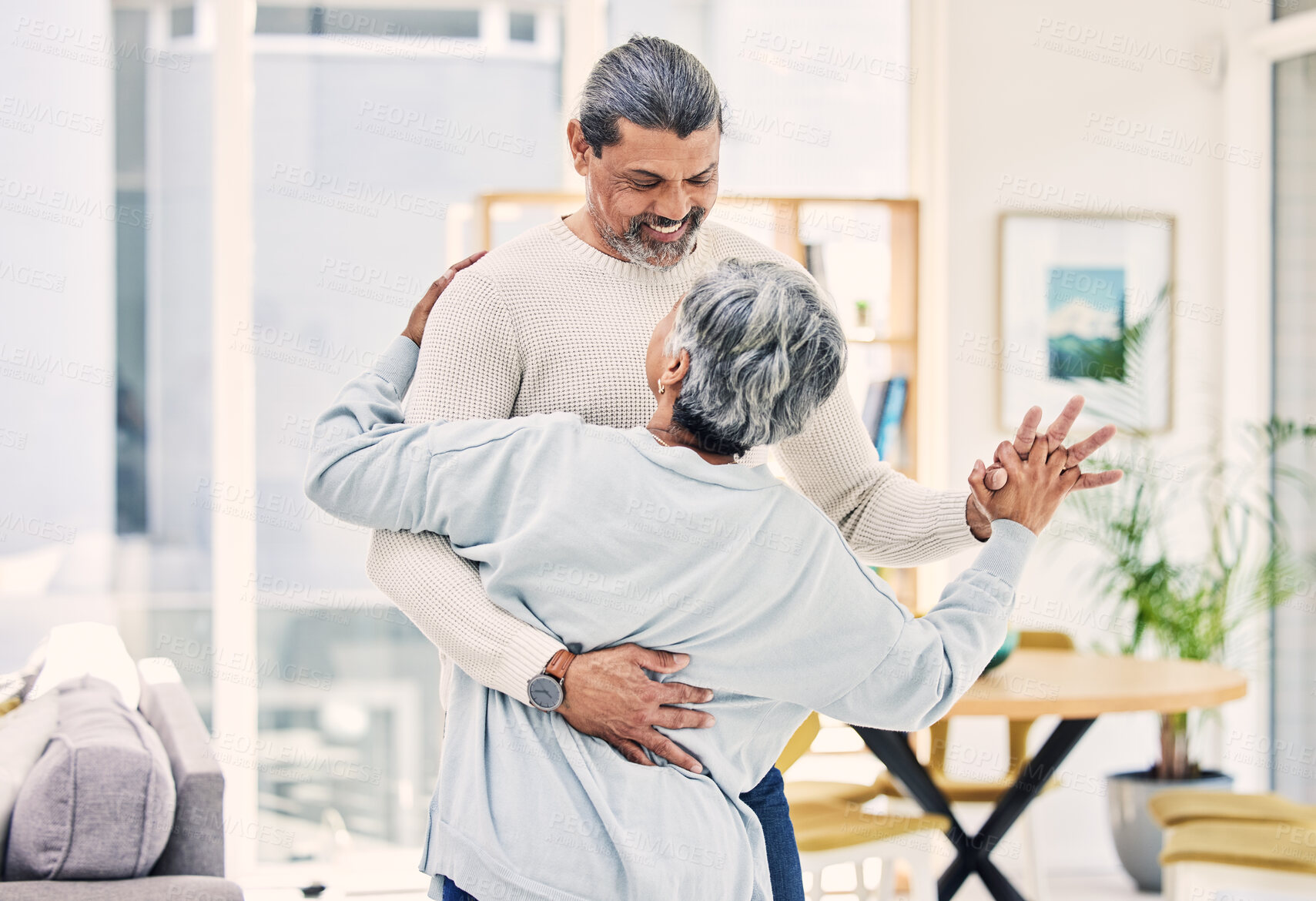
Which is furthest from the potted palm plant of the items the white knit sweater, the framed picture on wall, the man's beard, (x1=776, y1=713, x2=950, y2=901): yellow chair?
the man's beard

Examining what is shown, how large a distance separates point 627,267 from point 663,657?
0.50 m

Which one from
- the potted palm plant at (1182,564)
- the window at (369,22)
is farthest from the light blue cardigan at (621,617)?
the window at (369,22)

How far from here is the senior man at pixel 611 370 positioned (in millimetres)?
1187

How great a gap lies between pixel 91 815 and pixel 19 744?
343 millimetres

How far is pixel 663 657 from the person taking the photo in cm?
119

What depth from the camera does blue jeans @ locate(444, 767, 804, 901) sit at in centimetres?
142

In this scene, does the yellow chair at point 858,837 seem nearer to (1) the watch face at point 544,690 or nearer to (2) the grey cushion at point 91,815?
(2) the grey cushion at point 91,815

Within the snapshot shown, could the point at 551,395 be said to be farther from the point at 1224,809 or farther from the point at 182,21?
the point at 182,21

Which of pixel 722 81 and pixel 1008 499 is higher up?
pixel 722 81

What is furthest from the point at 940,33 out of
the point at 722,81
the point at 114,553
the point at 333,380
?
the point at 114,553

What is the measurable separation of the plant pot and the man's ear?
3.12 metres

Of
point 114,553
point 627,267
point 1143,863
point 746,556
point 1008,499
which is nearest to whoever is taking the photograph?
point 746,556

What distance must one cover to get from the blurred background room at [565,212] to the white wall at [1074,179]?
0.01 metres

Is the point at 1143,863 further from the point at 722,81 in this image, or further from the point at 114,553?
the point at 114,553
